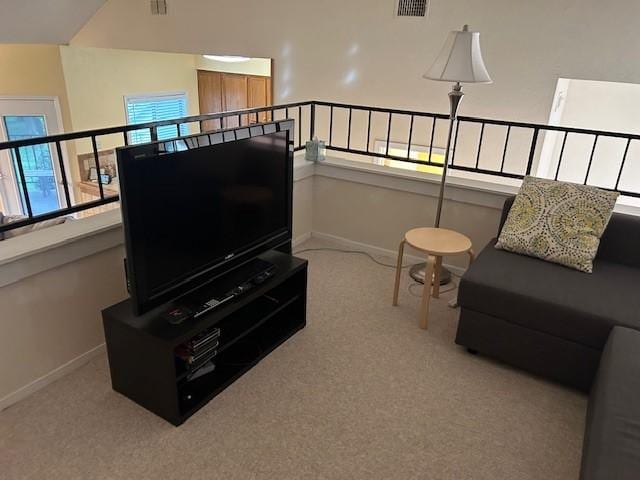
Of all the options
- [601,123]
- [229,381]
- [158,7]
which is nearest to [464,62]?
[229,381]

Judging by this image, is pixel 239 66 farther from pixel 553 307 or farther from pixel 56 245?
pixel 553 307

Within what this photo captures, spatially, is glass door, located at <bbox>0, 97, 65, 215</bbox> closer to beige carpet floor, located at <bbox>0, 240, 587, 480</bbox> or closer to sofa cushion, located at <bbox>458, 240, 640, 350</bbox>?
beige carpet floor, located at <bbox>0, 240, 587, 480</bbox>

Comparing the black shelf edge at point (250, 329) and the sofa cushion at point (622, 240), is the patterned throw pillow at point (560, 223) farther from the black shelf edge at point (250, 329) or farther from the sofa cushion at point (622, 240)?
the black shelf edge at point (250, 329)

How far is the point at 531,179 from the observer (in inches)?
109

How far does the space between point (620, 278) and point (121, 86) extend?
6756 millimetres

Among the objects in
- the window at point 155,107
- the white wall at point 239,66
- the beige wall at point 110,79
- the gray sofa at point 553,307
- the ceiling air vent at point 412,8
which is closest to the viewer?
the gray sofa at point 553,307

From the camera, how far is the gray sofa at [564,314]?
2053mm

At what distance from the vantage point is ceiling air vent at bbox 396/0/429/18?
439 cm

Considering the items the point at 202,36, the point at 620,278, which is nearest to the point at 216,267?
the point at 620,278

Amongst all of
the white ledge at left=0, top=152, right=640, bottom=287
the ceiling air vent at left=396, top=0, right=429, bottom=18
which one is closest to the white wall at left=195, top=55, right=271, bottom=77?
the ceiling air vent at left=396, top=0, right=429, bottom=18

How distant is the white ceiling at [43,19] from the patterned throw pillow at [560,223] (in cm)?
584

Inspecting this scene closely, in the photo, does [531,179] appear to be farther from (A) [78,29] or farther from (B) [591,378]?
(A) [78,29]

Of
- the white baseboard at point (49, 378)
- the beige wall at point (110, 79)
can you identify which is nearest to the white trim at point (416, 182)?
the white baseboard at point (49, 378)

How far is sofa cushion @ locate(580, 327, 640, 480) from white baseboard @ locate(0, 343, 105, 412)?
2175mm
